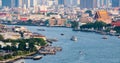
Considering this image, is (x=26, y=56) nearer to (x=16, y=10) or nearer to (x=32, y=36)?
(x=32, y=36)

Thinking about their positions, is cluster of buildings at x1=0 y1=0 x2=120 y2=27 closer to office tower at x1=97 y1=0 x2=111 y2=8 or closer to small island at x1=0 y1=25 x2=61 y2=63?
office tower at x1=97 y1=0 x2=111 y2=8

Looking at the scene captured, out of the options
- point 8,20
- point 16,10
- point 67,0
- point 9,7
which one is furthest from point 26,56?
point 67,0

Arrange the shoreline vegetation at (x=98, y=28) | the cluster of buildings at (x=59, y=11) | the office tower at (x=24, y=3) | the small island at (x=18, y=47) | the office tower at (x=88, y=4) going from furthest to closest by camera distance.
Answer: the office tower at (x=24, y=3) → the office tower at (x=88, y=4) → the cluster of buildings at (x=59, y=11) → the shoreline vegetation at (x=98, y=28) → the small island at (x=18, y=47)

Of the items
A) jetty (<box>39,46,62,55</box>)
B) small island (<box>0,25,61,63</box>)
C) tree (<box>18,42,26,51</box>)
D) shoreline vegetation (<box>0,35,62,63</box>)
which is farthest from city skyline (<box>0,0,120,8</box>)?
tree (<box>18,42,26,51</box>)

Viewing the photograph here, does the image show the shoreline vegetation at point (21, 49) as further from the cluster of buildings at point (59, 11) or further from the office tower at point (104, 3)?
the office tower at point (104, 3)

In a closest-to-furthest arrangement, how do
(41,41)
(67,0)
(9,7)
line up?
(41,41)
(9,7)
(67,0)

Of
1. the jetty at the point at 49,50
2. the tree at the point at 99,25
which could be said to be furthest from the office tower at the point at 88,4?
the jetty at the point at 49,50

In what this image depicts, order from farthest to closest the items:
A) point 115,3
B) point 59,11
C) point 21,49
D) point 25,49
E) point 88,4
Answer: point 115,3
point 88,4
point 59,11
point 25,49
point 21,49

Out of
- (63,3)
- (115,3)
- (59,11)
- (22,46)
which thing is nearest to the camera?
(22,46)

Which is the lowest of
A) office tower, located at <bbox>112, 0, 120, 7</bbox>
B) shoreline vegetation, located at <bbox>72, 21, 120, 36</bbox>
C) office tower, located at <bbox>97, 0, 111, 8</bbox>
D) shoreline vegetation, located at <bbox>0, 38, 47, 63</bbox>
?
office tower, located at <bbox>97, 0, 111, 8</bbox>

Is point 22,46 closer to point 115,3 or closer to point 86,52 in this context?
point 86,52

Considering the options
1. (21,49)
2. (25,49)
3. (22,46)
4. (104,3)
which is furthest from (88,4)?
(21,49)
